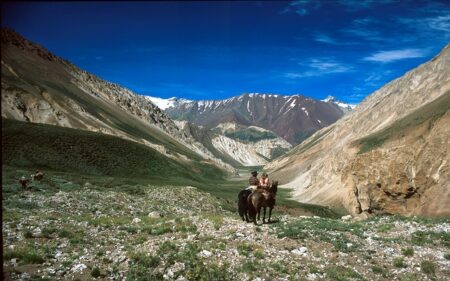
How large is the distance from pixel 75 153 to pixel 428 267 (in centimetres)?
9201

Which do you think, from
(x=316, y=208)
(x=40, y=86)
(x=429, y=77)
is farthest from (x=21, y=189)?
(x=429, y=77)

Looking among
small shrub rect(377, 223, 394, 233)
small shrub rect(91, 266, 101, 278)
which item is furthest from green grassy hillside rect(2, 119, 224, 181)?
small shrub rect(377, 223, 394, 233)

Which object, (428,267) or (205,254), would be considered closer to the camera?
(428,267)

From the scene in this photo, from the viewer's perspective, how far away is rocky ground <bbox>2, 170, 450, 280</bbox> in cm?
1731

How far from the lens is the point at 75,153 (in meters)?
98.2

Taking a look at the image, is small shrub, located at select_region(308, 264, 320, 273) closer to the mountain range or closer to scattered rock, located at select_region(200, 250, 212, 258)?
scattered rock, located at select_region(200, 250, 212, 258)

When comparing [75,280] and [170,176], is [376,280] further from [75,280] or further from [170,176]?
[170,176]

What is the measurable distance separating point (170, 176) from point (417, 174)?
257 ft

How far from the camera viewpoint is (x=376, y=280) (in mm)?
17844

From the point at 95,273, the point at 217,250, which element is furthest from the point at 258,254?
the point at 95,273

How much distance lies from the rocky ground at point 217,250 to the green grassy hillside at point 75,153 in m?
64.3

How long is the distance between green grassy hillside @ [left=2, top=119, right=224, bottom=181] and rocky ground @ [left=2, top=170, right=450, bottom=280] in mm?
64329

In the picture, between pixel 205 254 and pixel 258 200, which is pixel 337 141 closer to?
pixel 258 200

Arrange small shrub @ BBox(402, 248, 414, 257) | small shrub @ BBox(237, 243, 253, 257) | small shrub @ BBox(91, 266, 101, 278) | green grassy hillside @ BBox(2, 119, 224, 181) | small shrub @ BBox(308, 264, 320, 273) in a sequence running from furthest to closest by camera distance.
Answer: green grassy hillside @ BBox(2, 119, 224, 181), small shrub @ BBox(402, 248, 414, 257), small shrub @ BBox(237, 243, 253, 257), small shrub @ BBox(308, 264, 320, 273), small shrub @ BBox(91, 266, 101, 278)
